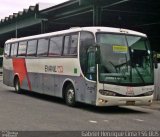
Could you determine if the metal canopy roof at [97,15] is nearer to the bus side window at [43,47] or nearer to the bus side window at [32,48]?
the bus side window at [32,48]

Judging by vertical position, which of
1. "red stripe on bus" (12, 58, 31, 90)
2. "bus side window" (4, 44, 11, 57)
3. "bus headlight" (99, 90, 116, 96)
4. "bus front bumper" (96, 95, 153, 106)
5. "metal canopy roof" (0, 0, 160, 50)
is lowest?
"bus front bumper" (96, 95, 153, 106)

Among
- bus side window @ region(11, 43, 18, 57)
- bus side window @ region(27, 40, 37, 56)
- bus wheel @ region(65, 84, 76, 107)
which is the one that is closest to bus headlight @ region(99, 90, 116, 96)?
bus wheel @ region(65, 84, 76, 107)

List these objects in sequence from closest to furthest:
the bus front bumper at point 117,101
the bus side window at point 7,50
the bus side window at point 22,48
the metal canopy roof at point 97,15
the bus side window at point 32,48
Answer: the bus front bumper at point 117,101 < the bus side window at point 32,48 < the bus side window at point 22,48 < the bus side window at point 7,50 < the metal canopy roof at point 97,15

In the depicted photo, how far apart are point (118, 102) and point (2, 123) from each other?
4634 mm

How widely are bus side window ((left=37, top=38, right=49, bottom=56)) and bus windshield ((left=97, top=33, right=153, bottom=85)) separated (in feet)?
15.7

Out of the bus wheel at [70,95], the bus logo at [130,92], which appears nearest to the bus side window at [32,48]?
the bus wheel at [70,95]

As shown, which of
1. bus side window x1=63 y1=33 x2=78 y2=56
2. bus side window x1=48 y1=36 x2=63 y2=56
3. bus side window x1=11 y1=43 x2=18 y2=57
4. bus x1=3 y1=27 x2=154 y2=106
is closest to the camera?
bus x1=3 y1=27 x2=154 y2=106

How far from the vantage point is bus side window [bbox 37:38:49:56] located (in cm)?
2109

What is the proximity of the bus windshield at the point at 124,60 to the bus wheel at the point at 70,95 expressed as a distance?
223 cm

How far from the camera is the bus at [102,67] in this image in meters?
16.2

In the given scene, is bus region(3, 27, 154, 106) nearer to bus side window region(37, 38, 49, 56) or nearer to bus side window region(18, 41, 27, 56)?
bus side window region(37, 38, 49, 56)

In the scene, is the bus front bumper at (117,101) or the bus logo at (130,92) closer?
the bus front bumper at (117,101)

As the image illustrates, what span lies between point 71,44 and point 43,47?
337cm

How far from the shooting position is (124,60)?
16547 mm
